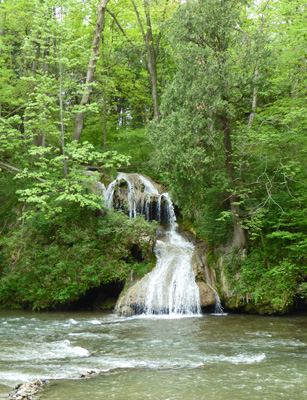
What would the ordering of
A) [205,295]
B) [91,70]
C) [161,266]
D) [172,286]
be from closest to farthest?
[205,295] → [172,286] → [161,266] → [91,70]

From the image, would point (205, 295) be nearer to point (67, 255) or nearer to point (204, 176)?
point (204, 176)

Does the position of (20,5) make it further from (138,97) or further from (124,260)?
(124,260)

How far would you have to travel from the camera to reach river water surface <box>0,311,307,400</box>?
15.6 ft

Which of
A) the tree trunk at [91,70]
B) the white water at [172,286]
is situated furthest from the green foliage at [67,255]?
the tree trunk at [91,70]

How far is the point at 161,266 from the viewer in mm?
12625

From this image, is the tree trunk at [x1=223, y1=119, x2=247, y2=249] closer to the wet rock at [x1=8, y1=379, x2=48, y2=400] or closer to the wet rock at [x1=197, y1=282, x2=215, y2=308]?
the wet rock at [x1=197, y1=282, x2=215, y2=308]

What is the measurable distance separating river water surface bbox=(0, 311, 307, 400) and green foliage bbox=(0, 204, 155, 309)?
5.84 ft

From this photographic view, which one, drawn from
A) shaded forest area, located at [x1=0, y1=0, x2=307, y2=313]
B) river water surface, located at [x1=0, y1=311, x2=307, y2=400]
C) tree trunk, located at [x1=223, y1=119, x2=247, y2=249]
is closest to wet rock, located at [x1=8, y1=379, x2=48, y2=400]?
→ river water surface, located at [x1=0, y1=311, x2=307, y2=400]

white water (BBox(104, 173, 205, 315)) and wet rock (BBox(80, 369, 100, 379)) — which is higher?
white water (BBox(104, 173, 205, 315))

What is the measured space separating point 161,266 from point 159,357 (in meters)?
6.17

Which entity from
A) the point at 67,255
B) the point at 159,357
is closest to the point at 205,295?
the point at 67,255

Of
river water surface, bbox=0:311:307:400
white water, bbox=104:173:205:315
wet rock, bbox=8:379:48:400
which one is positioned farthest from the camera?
white water, bbox=104:173:205:315

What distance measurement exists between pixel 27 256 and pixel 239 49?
9556mm

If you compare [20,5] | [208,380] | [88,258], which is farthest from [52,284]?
[20,5]
